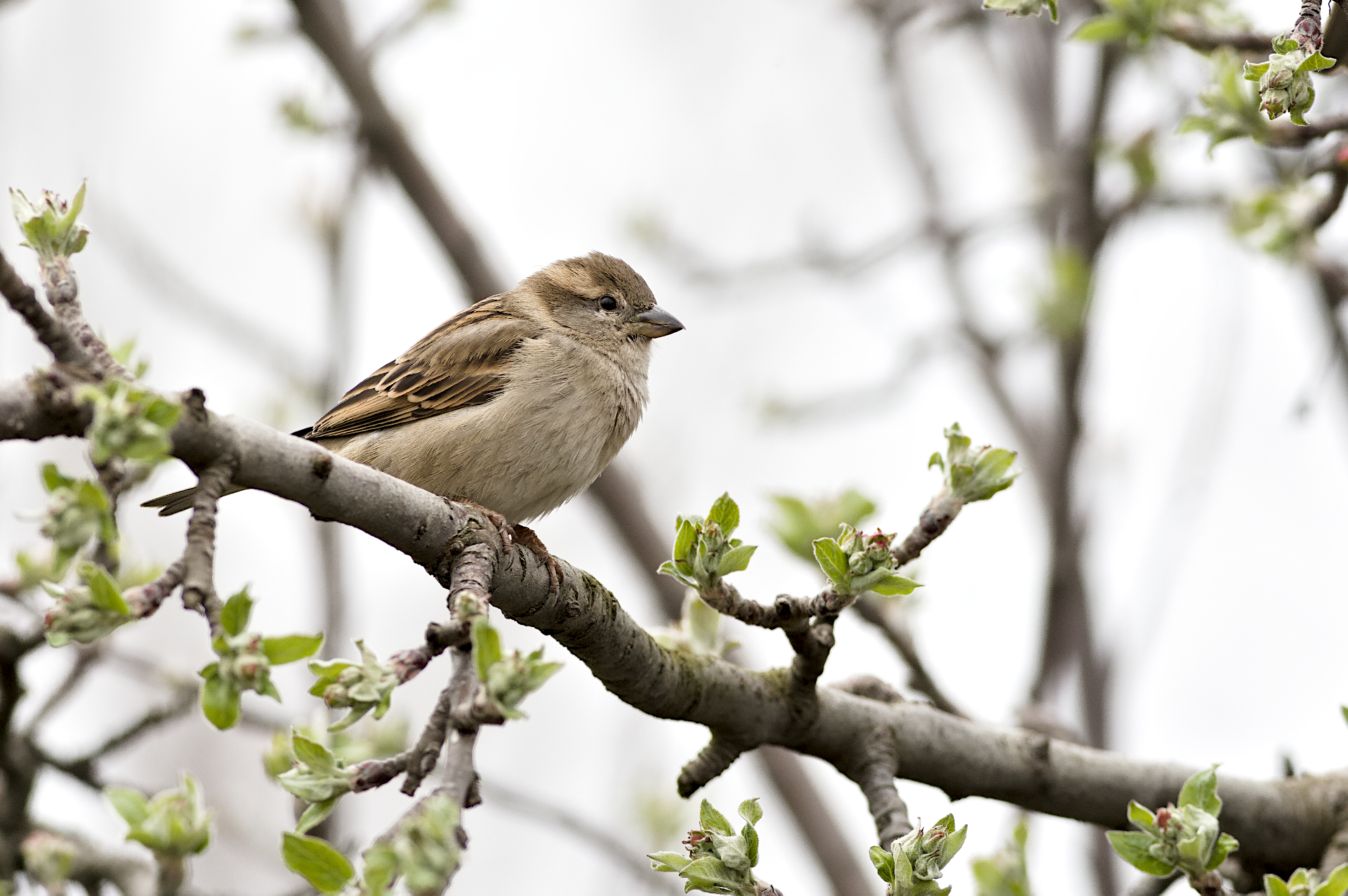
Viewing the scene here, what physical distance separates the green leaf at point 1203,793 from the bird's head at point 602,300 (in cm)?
335

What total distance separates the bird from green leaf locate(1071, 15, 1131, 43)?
2.09 m

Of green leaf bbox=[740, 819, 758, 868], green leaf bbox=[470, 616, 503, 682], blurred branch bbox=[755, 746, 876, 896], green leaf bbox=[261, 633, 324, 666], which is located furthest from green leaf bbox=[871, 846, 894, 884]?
blurred branch bbox=[755, 746, 876, 896]

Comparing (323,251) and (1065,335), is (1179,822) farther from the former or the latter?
(323,251)

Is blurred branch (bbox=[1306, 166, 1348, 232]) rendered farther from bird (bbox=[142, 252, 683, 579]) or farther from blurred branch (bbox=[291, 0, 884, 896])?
blurred branch (bbox=[291, 0, 884, 896])

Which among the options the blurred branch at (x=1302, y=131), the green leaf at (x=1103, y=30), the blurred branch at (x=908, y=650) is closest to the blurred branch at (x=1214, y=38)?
the green leaf at (x=1103, y=30)

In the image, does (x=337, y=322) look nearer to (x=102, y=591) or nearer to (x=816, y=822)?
(x=816, y=822)

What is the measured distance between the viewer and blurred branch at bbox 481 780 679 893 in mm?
4633

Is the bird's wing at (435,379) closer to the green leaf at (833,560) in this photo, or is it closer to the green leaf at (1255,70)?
the green leaf at (833,560)

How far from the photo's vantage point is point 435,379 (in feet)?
15.7

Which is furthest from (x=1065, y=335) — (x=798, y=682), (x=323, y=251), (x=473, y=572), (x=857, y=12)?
(x=473, y=572)

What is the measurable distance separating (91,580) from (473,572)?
0.70 meters

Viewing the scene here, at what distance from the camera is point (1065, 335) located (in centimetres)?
585

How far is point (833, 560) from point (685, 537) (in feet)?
1.01

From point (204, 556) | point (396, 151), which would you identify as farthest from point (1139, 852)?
point (396, 151)
